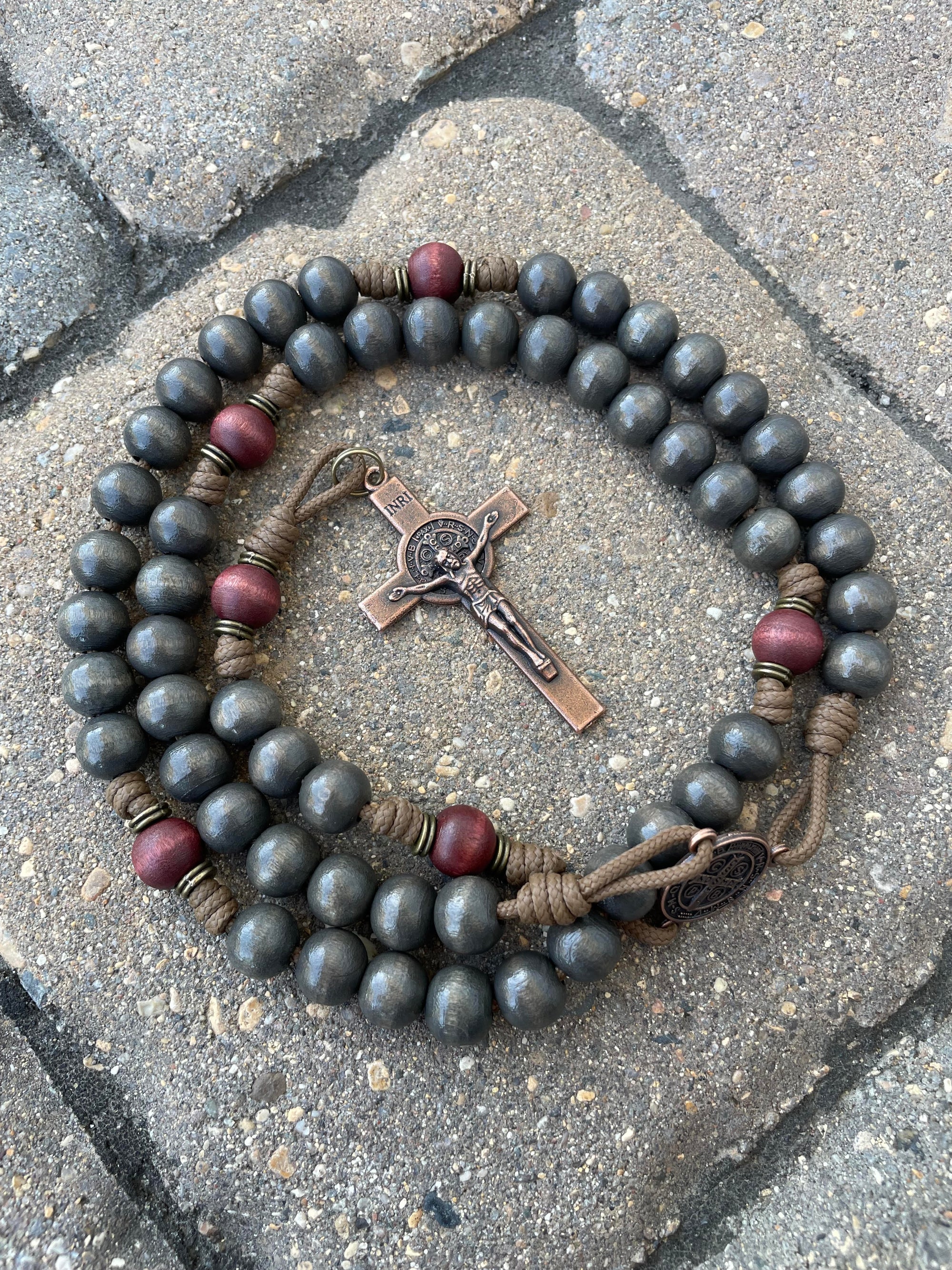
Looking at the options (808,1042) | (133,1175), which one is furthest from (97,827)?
(808,1042)

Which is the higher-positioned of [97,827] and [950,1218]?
[97,827]

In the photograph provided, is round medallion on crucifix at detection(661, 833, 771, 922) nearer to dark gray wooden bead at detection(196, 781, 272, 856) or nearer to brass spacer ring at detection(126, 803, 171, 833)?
dark gray wooden bead at detection(196, 781, 272, 856)

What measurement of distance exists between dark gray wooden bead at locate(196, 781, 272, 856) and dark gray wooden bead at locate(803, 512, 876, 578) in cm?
98

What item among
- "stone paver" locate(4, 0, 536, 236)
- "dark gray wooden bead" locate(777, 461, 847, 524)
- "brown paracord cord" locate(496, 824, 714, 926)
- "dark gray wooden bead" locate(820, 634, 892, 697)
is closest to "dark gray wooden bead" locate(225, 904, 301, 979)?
"brown paracord cord" locate(496, 824, 714, 926)

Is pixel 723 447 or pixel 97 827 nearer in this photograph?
pixel 97 827

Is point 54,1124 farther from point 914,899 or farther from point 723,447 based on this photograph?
point 723,447

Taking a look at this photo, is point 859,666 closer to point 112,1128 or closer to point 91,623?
point 91,623

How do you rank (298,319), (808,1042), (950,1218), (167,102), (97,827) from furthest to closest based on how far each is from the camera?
1. (167,102)
2. (298,319)
3. (97,827)
4. (808,1042)
5. (950,1218)

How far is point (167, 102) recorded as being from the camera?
1.70 meters

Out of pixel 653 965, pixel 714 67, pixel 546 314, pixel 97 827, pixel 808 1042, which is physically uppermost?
pixel 714 67

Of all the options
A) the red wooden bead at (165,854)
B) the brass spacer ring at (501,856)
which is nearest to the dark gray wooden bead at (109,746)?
the red wooden bead at (165,854)

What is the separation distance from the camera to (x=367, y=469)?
5.04ft

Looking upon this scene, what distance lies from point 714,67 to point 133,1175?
2.17m

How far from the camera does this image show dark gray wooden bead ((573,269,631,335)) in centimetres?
154
